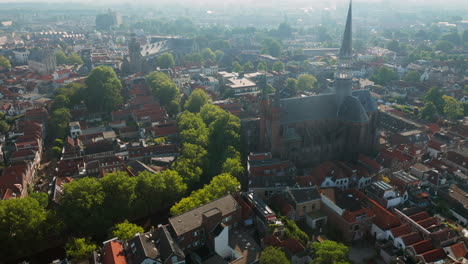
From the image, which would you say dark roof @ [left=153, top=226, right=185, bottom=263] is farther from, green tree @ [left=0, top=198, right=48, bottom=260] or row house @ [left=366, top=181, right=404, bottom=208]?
row house @ [left=366, top=181, right=404, bottom=208]

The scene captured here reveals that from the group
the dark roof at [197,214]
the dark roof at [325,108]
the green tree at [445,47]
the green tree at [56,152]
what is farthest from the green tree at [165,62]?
the green tree at [445,47]

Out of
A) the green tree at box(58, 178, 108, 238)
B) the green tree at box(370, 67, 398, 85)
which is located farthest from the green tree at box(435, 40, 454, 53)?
the green tree at box(58, 178, 108, 238)

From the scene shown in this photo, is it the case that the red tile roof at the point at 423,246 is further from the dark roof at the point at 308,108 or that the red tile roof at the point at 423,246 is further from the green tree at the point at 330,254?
the dark roof at the point at 308,108

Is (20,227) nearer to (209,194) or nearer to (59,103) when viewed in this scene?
(209,194)

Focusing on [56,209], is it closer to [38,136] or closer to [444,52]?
[38,136]

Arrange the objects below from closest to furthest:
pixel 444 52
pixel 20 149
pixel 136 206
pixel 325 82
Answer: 1. pixel 136 206
2. pixel 20 149
3. pixel 325 82
4. pixel 444 52

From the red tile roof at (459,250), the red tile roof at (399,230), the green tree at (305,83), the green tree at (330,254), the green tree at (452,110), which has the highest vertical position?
the green tree at (305,83)

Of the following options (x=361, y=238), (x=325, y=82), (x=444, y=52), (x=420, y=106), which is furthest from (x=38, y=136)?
(x=444, y=52)
